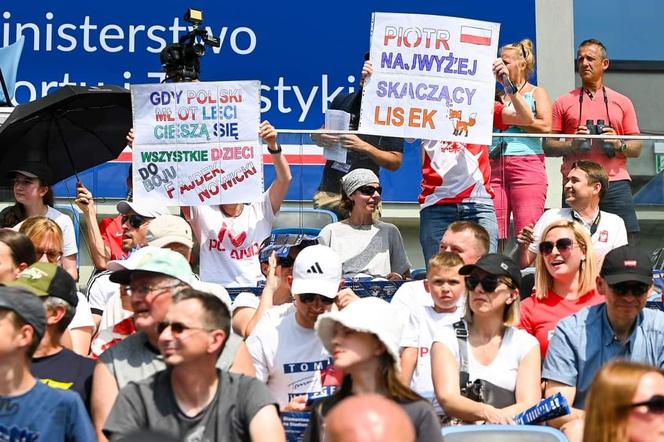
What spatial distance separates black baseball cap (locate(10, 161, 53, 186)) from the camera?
9.58 m

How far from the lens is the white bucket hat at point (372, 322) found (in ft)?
18.4

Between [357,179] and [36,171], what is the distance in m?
2.26

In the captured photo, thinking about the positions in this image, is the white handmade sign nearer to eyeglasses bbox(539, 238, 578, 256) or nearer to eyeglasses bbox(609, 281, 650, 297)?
eyeglasses bbox(539, 238, 578, 256)

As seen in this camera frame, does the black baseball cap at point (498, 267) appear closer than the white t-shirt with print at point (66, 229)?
Yes

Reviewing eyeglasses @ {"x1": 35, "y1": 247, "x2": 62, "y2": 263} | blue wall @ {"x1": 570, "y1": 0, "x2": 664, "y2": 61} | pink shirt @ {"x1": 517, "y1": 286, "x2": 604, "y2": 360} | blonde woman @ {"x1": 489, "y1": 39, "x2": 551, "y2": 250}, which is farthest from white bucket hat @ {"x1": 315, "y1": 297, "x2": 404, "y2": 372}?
blue wall @ {"x1": 570, "y1": 0, "x2": 664, "y2": 61}

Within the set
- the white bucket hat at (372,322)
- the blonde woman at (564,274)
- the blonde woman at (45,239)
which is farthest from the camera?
the blonde woman at (45,239)

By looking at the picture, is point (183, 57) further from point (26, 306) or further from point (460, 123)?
point (26, 306)

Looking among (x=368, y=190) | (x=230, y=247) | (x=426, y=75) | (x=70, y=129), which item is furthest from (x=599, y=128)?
(x=70, y=129)

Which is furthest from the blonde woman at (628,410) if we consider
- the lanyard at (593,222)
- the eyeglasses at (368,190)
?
the eyeglasses at (368,190)

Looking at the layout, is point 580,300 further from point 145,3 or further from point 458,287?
point 145,3

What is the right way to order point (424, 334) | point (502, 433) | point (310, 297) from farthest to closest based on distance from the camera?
point (424, 334), point (310, 297), point (502, 433)

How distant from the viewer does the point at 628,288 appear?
7.22 metres

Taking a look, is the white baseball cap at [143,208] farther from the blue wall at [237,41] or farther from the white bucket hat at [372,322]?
the white bucket hat at [372,322]

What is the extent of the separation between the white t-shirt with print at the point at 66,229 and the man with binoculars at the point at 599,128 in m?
3.49
